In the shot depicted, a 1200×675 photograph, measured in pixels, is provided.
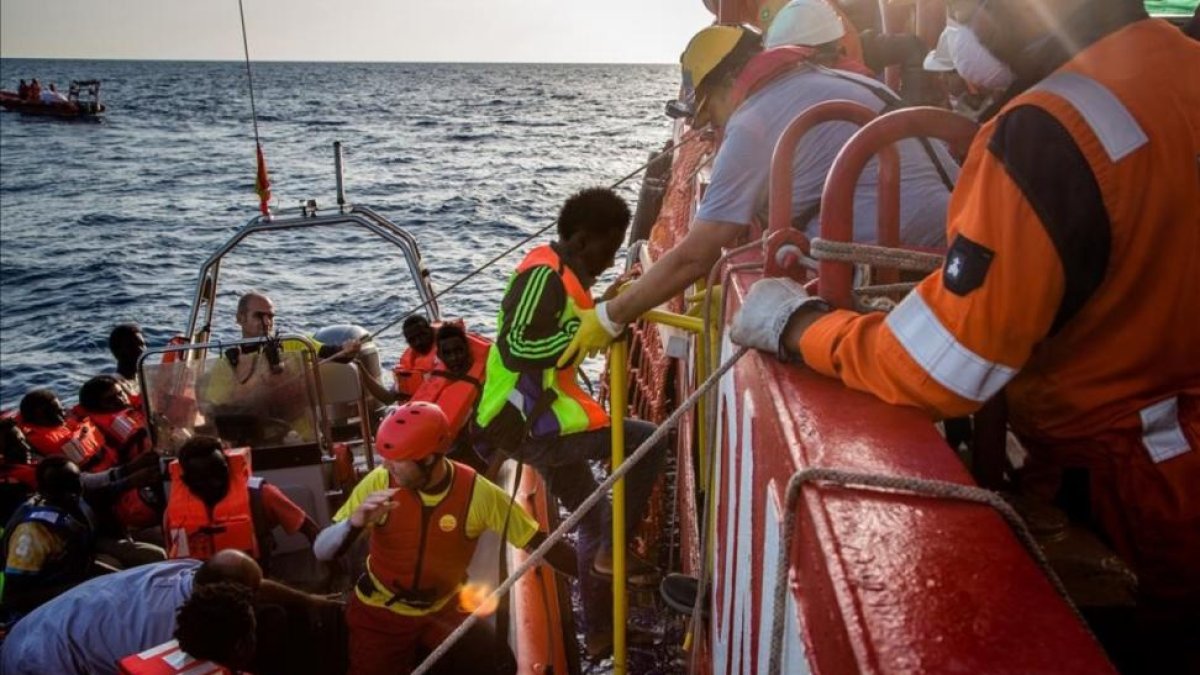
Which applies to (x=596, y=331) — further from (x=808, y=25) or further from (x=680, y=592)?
(x=808, y=25)

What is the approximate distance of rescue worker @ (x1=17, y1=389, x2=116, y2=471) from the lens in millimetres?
6551

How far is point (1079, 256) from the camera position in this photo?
148 centimetres

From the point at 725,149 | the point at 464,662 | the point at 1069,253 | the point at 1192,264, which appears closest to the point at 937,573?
the point at 1069,253

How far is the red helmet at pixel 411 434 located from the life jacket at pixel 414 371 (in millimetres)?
A: 3735

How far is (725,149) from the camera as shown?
2.83 meters

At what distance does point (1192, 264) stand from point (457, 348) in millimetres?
4969

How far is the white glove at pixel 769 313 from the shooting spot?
1.90m

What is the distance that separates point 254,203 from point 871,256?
3269cm

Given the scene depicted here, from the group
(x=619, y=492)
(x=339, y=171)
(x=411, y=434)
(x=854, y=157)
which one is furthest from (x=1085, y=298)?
(x=339, y=171)

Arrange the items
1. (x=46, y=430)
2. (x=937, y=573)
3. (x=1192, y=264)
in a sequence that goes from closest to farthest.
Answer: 1. (x=937, y=573)
2. (x=1192, y=264)
3. (x=46, y=430)

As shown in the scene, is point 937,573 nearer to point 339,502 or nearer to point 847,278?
point 847,278

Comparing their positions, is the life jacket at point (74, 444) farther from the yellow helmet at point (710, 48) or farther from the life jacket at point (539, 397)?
the yellow helmet at point (710, 48)

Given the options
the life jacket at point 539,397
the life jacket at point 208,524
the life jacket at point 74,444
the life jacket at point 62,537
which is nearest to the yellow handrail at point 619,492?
the life jacket at point 539,397

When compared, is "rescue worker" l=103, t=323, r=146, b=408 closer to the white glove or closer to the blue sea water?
the white glove
